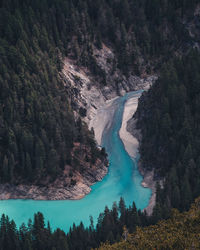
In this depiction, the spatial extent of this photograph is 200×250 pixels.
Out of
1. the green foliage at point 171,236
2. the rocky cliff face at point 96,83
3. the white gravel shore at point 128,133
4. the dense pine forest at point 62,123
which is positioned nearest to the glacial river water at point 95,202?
the white gravel shore at point 128,133

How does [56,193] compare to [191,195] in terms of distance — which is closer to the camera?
[191,195]

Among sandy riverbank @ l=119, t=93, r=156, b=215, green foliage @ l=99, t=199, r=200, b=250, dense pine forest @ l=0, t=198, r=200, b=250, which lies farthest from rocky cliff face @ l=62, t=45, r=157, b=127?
green foliage @ l=99, t=199, r=200, b=250

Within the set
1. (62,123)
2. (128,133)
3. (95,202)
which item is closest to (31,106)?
(62,123)

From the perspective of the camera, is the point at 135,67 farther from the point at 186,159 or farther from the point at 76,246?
the point at 76,246

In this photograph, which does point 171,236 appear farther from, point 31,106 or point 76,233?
point 31,106

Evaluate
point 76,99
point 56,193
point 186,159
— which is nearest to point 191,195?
point 186,159
